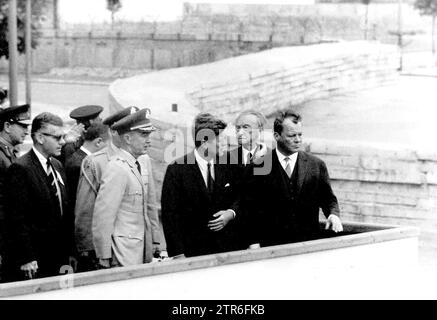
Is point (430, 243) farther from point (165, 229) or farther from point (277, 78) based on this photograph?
point (277, 78)

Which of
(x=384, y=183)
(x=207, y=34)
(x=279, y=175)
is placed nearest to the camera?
(x=279, y=175)

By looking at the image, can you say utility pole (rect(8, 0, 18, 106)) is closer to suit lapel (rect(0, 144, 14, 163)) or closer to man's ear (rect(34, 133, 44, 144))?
suit lapel (rect(0, 144, 14, 163))

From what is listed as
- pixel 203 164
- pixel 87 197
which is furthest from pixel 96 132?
pixel 203 164

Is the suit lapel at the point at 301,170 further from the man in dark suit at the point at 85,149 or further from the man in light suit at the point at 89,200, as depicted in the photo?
the man in dark suit at the point at 85,149

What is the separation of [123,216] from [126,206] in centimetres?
7

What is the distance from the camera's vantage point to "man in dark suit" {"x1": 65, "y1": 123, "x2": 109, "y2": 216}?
7.81 metres

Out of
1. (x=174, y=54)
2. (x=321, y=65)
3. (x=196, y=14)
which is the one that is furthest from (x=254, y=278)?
(x=196, y=14)

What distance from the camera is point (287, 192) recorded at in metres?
7.32

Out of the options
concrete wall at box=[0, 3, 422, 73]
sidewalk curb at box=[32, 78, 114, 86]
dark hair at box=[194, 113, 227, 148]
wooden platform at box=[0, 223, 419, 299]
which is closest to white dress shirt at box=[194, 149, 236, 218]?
dark hair at box=[194, 113, 227, 148]

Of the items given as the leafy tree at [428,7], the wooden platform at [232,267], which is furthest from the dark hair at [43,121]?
the leafy tree at [428,7]

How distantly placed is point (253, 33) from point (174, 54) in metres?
5.01

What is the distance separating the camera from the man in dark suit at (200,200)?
23.3 feet

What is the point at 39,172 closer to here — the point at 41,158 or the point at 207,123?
the point at 41,158

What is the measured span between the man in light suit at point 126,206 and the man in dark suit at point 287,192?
81cm
